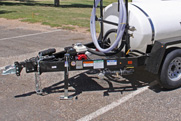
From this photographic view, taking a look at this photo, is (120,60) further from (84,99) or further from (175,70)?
(175,70)

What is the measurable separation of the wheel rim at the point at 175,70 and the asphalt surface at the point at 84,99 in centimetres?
29

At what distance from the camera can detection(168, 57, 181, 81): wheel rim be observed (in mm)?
4887

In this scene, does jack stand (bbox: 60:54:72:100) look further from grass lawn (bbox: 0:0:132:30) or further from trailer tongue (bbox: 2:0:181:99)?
grass lawn (bbox: 0:0:132:30)

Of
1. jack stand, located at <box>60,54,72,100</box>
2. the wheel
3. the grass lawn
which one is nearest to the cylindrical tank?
the wheel

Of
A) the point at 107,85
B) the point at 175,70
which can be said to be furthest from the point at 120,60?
the point at 175,70

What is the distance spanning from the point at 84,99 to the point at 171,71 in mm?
1903

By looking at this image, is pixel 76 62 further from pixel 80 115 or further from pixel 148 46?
pixel 148 46

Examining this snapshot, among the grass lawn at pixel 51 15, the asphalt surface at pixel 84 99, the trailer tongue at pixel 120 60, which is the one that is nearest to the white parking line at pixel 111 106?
the asphalt surface at pixel 84 99

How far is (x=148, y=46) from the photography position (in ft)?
16.6

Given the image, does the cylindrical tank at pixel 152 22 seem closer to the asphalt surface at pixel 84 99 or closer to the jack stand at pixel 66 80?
the asphalt surface at pixel 84 99

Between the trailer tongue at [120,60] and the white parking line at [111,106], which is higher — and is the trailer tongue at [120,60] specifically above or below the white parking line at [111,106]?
above

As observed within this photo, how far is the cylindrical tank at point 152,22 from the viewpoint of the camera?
467 cm

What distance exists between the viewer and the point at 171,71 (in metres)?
4.92

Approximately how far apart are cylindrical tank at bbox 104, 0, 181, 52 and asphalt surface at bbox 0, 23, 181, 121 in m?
0.84
